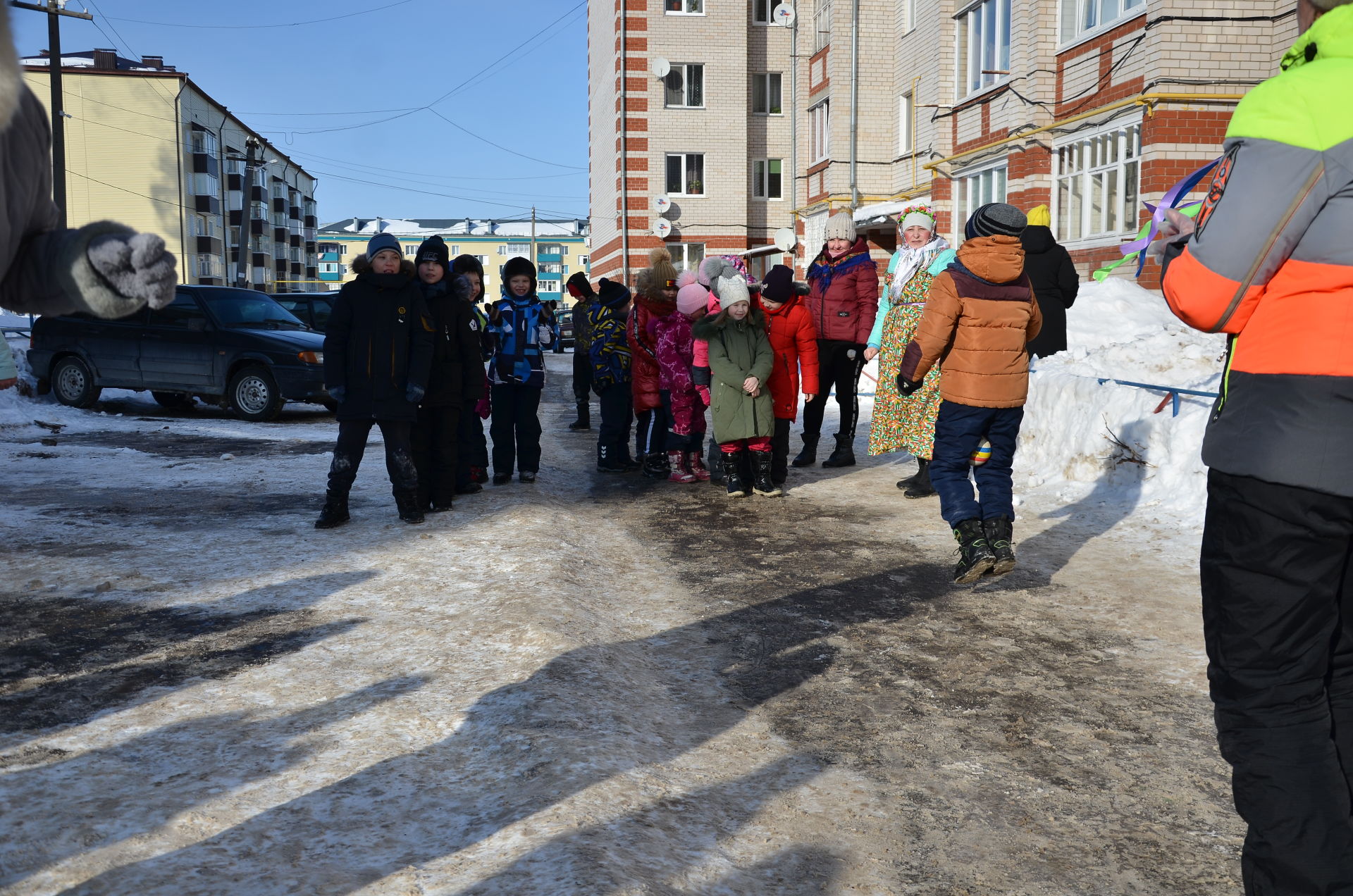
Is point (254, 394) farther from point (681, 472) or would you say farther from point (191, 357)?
point (681, 472)

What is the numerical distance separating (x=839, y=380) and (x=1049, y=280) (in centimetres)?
221

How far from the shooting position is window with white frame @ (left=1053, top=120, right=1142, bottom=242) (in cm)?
1642

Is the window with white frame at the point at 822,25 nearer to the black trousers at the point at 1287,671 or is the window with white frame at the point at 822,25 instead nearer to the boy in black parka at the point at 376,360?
the boy in black parka at the point at 376,360

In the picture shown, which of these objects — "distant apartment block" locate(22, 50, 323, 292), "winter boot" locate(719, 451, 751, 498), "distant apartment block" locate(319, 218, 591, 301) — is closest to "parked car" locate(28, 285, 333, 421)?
"winter boot" locate(719, 451, 751, 498)

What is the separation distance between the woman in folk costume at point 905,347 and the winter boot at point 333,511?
365 cm

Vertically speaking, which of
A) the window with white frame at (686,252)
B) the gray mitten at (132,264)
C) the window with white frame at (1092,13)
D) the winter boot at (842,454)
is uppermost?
the window with white frame at (1092,13)

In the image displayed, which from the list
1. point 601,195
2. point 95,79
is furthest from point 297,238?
point 601,195

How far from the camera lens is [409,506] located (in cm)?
742

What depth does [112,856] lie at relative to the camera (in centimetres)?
281

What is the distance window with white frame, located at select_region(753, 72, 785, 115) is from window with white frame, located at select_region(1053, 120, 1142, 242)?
2008cm

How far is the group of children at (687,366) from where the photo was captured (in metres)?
5.70

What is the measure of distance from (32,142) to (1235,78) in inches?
650

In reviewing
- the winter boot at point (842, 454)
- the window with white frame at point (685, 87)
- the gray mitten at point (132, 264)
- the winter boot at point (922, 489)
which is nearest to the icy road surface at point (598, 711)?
the winter boot at point (922, 489)

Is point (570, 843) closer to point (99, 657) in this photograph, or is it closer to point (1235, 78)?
point (99, 657)
